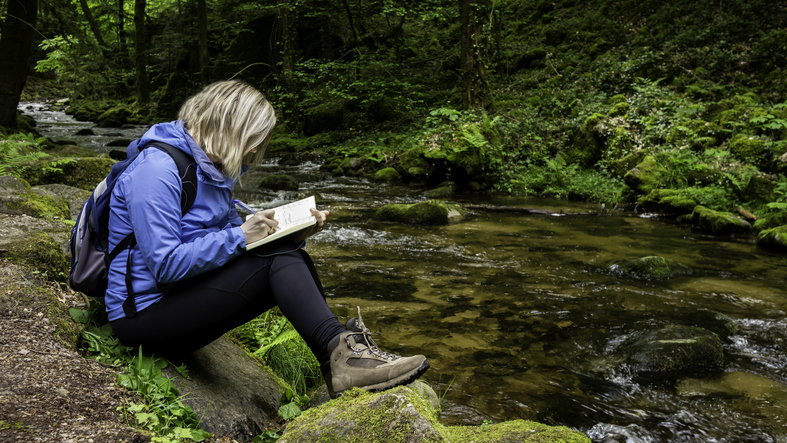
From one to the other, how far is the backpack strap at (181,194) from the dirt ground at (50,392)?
1.06ft

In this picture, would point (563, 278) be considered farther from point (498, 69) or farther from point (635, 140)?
point (498, 69)

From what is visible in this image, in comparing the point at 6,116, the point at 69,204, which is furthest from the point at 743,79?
the point at 6,116

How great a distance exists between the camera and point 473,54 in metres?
14.2

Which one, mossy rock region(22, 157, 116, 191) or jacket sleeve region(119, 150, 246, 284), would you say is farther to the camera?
mossy rock region(22, 157, 116, 191)

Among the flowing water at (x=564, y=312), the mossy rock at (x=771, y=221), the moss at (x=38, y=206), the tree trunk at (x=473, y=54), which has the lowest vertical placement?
the flowing water at (x=564, y=312)

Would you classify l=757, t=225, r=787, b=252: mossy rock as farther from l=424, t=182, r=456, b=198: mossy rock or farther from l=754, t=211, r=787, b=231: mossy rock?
l=424, t=182, r=456, b=198: mossy rock

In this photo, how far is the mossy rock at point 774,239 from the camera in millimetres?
7254

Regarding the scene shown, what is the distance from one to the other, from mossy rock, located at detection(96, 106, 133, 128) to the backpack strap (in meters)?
26.6

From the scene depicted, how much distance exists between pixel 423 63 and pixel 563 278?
16.7 metres

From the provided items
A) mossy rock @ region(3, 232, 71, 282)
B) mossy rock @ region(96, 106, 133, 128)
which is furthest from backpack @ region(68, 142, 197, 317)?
mossy rock @ region(96, 106, 133, 128)

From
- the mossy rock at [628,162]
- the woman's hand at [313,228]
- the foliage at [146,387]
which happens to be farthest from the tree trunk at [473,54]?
the foliage at [146,387]

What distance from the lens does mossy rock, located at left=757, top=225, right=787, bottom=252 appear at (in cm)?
725

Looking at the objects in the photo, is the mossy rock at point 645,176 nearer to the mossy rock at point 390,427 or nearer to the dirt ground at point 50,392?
the mossy rock at point 390,427

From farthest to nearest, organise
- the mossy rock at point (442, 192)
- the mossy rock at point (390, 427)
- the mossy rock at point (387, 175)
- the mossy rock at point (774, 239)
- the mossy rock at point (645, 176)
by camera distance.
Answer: the mossy rock at point (387, 175)
the mossy rock at point (442, 192)
the mossy rock at point (645, 176)
the mossy rock at point (774, 239)
the mossy rock at point (390, 427)
